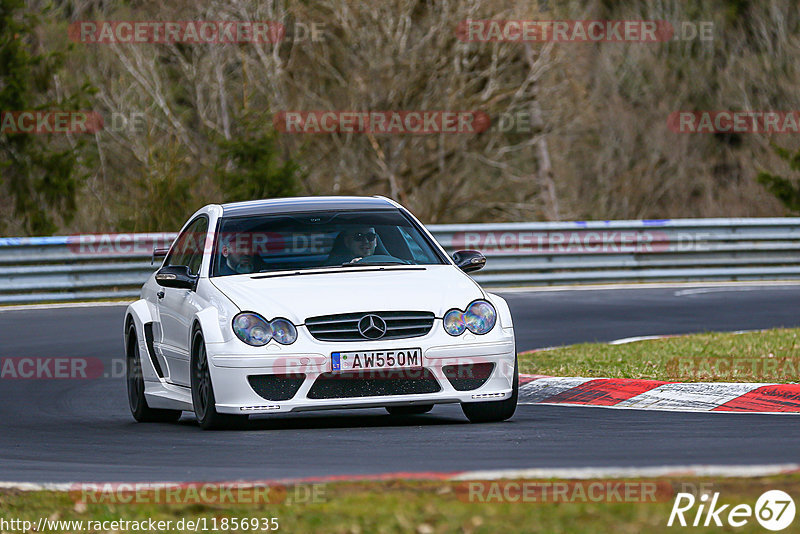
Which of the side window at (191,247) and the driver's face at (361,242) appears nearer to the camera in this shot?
the driver's face at (361,242)

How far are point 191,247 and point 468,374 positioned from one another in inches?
110

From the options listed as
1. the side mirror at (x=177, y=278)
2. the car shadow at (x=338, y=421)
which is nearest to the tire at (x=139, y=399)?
the car shadow at (x=338, y=421)

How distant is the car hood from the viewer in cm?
926

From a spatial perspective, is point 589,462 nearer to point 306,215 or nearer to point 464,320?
point 464,320

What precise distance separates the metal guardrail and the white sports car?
12322mm

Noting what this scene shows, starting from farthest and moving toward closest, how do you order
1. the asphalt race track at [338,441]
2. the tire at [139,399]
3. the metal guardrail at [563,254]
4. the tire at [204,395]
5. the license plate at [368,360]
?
the metal guardrail at [563,254]
the tire at [139,399]
the tire at [204,395]
the license plate at [368,360]
the asphalt race track at [338,441]

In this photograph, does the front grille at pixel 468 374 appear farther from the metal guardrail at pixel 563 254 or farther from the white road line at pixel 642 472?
the metal guardrail at pixel 563 254

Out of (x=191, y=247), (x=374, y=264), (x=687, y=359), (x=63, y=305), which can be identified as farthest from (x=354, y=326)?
(x=63, y=305)

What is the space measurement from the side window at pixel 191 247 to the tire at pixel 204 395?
900mm

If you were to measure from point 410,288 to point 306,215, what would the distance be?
1419mm

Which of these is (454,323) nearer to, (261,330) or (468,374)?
(468,374)

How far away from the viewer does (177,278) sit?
10.3 meters

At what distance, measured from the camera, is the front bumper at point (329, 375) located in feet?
29.9

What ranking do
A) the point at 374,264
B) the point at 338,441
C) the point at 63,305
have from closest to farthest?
the point at 338,441 → the point at 374,264 → the point at 63,305
